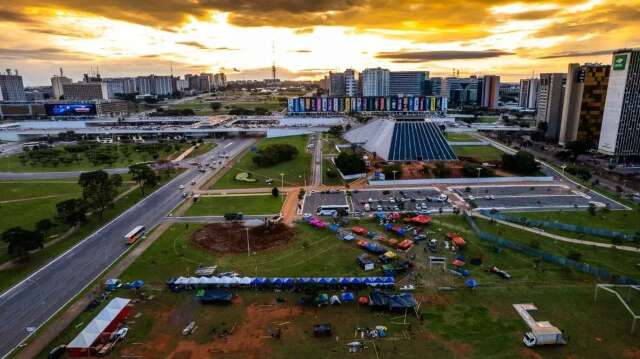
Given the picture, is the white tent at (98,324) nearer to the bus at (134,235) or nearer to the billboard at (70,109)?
the bus at (134,235)

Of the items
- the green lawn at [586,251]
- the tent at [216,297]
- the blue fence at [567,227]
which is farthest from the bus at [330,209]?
the tent at [216,297]

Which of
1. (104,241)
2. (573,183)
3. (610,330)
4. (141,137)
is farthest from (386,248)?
(141,137)

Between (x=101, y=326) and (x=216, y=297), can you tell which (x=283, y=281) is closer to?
(x=216, y=297)

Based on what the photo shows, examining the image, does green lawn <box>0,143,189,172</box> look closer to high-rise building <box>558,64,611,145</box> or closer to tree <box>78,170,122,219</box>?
tree <box>78,170,122,219</box>

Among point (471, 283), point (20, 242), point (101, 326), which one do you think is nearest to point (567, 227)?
point (471, 283)

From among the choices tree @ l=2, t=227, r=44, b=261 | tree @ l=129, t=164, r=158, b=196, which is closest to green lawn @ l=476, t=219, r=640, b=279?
tree @ l=2, t=227, r=44, b=261

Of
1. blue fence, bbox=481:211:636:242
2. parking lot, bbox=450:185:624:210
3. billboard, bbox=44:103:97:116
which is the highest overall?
billboard, bbox=44:103:97:116
